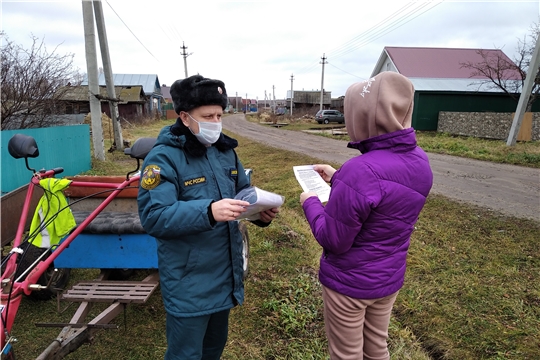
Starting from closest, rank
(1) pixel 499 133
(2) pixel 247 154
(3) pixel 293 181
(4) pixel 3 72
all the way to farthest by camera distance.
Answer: (3) pixel 293 181
(4) pixel 3 72
(2) pixel 247 154
(1) pixel 499 133

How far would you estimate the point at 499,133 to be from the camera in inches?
669

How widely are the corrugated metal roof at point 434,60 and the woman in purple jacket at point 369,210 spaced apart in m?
26.8

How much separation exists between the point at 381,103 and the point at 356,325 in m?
1.13

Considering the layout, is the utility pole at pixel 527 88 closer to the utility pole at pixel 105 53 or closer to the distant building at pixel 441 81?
the distant building at pixel 441 81

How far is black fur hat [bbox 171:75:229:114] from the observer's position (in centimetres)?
188

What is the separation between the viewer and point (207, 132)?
75.7 inches

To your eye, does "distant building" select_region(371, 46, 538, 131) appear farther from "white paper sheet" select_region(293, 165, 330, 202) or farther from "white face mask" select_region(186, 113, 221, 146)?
"white face mask" select_region(186, 113, 221, 146)

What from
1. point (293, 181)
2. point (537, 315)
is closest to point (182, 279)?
point (537, 315)

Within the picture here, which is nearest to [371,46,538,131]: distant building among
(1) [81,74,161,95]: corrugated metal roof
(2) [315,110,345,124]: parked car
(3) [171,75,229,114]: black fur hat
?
(2) [315,110,345,124]: parked car

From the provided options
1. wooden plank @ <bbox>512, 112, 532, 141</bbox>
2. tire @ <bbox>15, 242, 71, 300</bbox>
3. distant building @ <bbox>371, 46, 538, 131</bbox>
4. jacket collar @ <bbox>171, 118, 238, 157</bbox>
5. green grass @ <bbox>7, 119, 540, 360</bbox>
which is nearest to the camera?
jacket collar @ <bbox>171, 118, 238, 157</bbox>

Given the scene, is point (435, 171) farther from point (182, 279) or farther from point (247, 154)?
point (182, 279)

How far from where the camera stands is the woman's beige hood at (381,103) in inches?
64.2

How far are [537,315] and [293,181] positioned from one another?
224 inches

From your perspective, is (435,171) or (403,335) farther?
(435,171)
